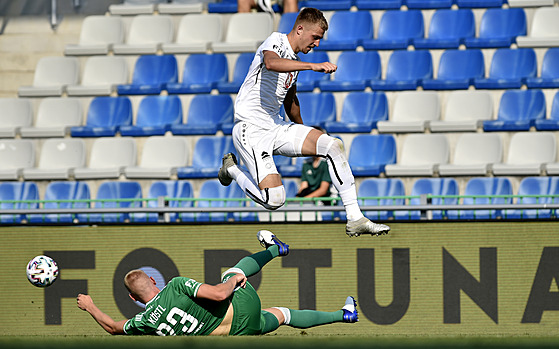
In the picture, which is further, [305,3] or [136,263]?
[305,3]

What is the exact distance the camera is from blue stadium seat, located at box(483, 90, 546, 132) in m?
10.7

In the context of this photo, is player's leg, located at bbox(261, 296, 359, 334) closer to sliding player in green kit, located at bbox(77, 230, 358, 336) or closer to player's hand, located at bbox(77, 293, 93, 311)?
sliding player in green kit, located at bbox(77, 230, 358, 336)

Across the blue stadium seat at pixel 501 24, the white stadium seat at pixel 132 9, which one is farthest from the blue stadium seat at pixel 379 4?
the white stadium seat at pixel 132 9

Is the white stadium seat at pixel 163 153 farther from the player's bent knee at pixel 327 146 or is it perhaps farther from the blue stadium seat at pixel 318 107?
the player's bent knee at pixel 327 146

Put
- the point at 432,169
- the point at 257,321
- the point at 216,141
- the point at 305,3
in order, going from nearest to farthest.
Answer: the point at 257,321
the point at 432,169
the point at 216,141
the point at 305,3

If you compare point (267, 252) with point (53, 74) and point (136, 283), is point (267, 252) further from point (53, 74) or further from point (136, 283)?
point (53, 74)

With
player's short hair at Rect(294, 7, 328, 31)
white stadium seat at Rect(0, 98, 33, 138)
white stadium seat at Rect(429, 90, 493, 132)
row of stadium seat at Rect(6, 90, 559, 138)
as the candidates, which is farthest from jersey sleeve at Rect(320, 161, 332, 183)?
white stadium seat at Rect(0, 98, 33, 138)

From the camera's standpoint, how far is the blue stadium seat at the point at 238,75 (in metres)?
11.6

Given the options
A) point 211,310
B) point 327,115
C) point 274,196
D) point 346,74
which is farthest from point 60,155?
point 274,196

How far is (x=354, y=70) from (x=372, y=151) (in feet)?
5.14

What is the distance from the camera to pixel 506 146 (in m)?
10.8

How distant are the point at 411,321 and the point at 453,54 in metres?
4.93

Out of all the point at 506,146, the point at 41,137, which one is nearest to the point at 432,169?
the point at 506,146

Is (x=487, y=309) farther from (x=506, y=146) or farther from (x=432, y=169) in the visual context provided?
(x=506, y=146)
